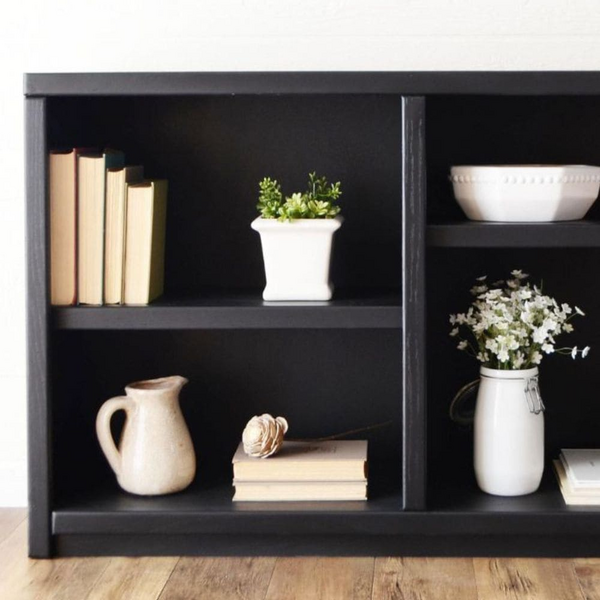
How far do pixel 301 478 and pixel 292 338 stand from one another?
0.36 metres

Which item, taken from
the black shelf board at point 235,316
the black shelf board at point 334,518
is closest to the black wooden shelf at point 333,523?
the black shelf board at point 334,518

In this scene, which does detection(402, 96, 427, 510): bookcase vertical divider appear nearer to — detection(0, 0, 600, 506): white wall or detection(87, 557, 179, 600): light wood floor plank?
detection(0, 0, 600, 506): white wall

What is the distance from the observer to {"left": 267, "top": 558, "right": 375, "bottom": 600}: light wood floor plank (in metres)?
1.80

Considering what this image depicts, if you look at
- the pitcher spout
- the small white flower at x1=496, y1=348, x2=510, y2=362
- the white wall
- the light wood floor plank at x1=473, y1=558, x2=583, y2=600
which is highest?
the white wall

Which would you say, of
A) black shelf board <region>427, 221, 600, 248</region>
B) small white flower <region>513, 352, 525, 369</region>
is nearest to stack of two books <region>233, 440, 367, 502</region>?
small white flower <region>513, 352, 525, 369</region>

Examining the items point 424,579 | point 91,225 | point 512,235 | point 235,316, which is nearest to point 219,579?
point 424,579

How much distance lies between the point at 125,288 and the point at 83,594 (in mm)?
561

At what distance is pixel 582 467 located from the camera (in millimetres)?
2051

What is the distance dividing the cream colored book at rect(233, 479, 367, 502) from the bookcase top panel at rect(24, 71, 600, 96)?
0.73 m

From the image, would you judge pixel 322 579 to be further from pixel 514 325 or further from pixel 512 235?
pixel 512 235

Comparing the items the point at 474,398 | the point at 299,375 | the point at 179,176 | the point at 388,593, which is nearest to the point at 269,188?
the point at 179,176

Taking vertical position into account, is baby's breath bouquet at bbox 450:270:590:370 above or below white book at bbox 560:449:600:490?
above

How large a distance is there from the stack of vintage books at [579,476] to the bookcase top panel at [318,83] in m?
0.71
